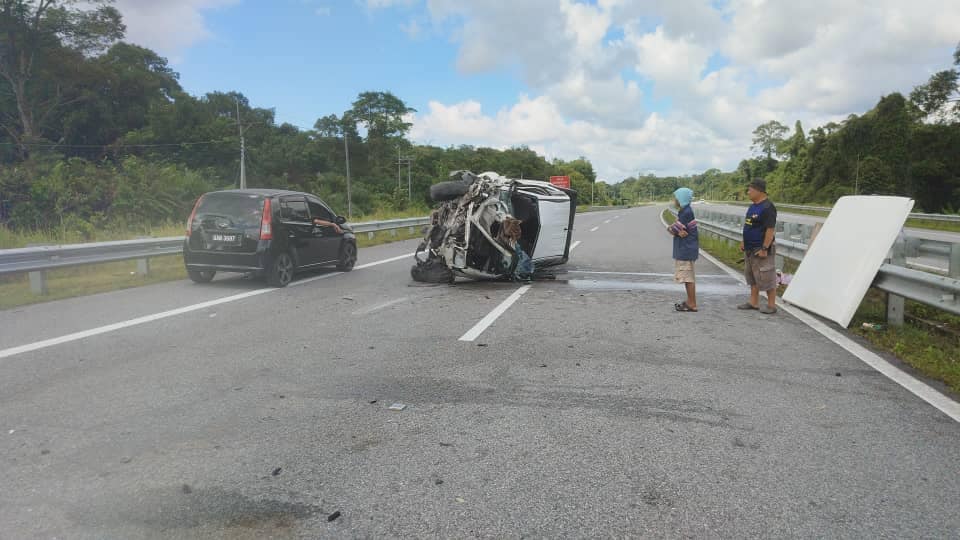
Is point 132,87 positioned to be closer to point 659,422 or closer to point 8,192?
point 8,192

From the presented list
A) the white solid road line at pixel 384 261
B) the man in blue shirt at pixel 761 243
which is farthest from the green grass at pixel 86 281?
the man in blue shirt at pixel 761 243

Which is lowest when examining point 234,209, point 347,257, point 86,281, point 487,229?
point 86,281

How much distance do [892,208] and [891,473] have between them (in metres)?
5.11

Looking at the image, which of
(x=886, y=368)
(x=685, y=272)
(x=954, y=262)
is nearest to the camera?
(x=886, y=368)

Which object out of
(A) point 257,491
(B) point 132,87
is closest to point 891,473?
(A) point 257,491

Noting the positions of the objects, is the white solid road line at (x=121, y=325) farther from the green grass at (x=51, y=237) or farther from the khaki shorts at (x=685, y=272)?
the green grass at (x=51, y=237)

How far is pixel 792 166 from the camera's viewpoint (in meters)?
96.9

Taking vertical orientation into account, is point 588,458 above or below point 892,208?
below

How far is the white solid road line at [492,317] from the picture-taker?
22.0 ft

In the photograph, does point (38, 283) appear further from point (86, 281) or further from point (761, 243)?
point (761, 243)

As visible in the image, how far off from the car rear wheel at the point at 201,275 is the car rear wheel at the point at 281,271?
1.20 metres

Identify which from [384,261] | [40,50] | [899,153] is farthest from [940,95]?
[40,50]

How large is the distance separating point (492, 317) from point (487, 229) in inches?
111

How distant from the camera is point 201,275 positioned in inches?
413
